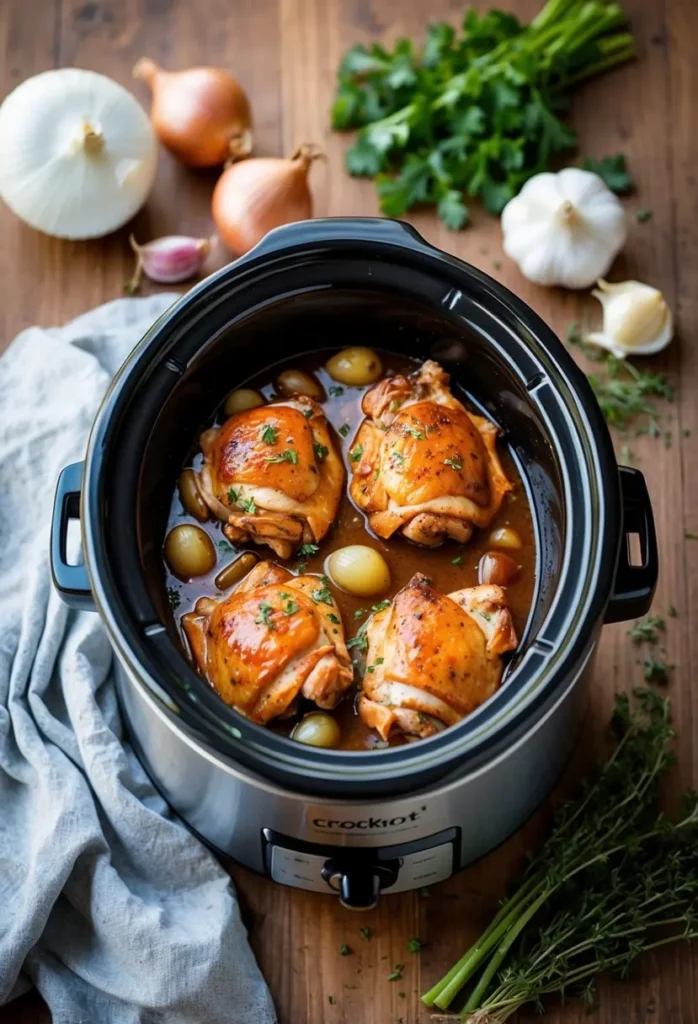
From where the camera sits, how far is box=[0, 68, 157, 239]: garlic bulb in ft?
8.73

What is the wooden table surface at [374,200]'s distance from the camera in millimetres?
2379

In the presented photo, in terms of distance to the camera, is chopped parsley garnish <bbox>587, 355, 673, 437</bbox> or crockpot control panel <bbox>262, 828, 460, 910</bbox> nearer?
crockpot control panel <bbox>262, 828, 460, 910</bbox>

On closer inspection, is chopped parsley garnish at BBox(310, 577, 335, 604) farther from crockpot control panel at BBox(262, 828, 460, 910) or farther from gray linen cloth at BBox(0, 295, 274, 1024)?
gray linen cloth at BBox(0, 295, 274, 1024)

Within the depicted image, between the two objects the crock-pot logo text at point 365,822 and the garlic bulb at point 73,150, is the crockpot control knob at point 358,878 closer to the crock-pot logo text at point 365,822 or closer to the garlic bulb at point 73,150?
the crock-pot logo text at point 365,822

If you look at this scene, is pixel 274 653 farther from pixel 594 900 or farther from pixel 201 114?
pixel 201 114

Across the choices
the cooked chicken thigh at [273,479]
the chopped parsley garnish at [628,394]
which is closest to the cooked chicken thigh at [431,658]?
the cooked chicken thigh at [273,479]

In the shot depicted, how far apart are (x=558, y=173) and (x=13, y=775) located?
5.86 ft

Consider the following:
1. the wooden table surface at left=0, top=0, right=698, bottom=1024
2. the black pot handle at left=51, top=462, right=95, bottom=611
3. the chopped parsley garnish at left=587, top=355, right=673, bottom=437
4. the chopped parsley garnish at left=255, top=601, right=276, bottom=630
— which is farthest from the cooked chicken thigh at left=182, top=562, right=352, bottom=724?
the chopped parsley garnish at left=587, top=355, right=673, bottom=437

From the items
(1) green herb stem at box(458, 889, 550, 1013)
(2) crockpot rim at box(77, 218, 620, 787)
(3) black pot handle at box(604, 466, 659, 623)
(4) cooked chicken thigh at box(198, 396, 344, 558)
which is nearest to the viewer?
(2) crockpot rim at box(77, 218, 620, 787)

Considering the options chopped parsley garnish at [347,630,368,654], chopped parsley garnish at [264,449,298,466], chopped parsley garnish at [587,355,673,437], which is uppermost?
chopped parsley garnish at [264,449,298,466]

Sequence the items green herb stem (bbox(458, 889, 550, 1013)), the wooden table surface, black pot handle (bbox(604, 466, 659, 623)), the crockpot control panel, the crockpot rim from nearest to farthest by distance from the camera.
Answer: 1. the crockpot rim
2. black pot handle (bbox(604, 466, 659, 623))
3. the crockpot control panel
4. green herb stem (bbox(458, 889, 550, 1013))
5. the wooden table surface

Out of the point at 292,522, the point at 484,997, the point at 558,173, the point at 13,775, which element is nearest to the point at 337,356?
the point at 292,522

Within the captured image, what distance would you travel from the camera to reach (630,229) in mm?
2895

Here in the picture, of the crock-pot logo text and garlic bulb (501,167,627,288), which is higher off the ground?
garlic bulb (501,167,627,288)
